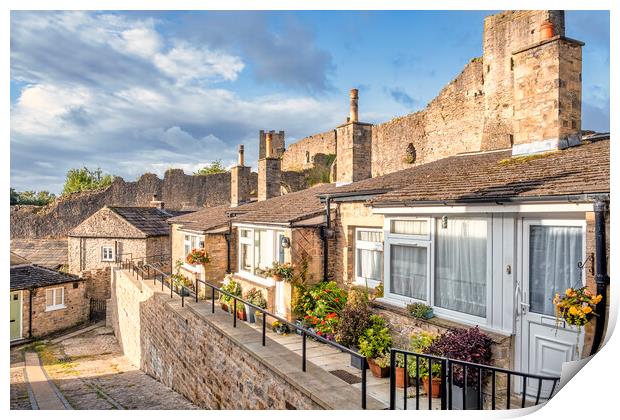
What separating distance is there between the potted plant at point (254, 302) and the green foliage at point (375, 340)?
12.0 ft

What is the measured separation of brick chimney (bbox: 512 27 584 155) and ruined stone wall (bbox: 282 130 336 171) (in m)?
26.5

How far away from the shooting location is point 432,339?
589cm

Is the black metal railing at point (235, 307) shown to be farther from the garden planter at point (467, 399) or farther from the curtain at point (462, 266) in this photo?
the curtain at point (462, 266)

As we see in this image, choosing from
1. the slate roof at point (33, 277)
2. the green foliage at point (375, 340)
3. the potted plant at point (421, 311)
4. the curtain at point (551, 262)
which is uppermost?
the curtain at point (551, 262)

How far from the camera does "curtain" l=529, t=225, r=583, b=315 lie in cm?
495

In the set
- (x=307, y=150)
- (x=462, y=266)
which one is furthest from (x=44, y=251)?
(x=462, y=266)

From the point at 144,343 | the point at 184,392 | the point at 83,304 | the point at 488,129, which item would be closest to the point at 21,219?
the point at 83,304

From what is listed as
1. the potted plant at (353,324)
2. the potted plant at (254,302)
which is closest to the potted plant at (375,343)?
the potted plant at (353,324)

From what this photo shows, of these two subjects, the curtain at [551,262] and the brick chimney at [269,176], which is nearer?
the curtain at [551,262]

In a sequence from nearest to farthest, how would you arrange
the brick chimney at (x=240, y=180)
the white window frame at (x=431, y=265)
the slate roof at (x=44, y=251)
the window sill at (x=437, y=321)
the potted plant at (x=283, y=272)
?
the window sill at (x=437, y=321) → the white window frame at (x=431, y=265) → the potted plant at (x=283, y=272) → the brick chimney at (x=240, y=180) → the slate roof at (x=44, y=251)

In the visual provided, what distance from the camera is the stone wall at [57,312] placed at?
17.8 meters
